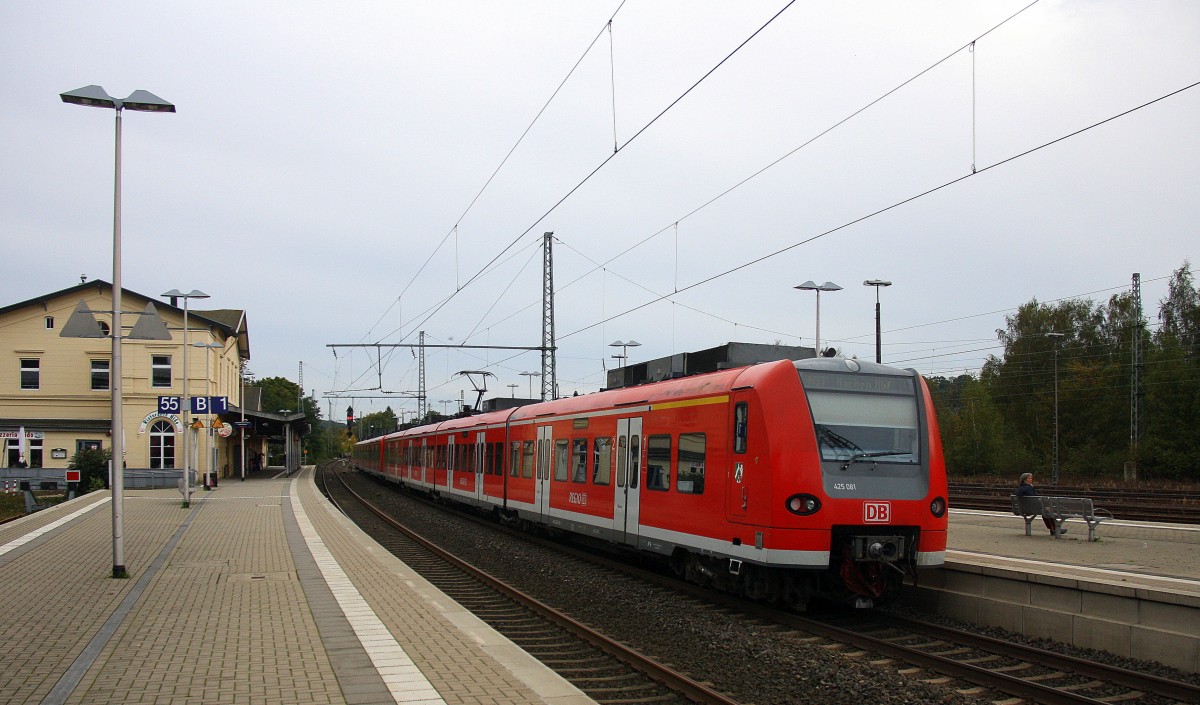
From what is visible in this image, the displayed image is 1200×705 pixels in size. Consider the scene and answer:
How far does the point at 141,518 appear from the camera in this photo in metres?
22.2

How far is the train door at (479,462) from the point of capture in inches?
950

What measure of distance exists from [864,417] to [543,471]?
8.87 metres

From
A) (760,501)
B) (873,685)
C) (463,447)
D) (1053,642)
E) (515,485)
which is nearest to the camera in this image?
(873,685)

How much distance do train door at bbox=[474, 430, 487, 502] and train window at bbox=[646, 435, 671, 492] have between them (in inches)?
442

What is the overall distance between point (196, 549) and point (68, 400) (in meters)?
Answer: 30.7

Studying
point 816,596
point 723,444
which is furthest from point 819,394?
point 816,596

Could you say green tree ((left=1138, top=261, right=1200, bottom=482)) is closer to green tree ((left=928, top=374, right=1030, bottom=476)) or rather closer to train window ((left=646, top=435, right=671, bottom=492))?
green tree ((left=928, top=374, right=1030, bottom=476))

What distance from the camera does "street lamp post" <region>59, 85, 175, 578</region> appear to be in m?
12.6

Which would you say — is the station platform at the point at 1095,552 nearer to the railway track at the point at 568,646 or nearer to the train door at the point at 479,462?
the railway track at the point at 568,646

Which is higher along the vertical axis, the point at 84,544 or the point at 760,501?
the point at 760,501

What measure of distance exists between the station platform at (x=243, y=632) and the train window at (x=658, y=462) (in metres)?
3.20

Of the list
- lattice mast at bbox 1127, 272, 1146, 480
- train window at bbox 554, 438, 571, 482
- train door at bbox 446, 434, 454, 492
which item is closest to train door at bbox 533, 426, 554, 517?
train window at bbox 554, 438, 571, 482

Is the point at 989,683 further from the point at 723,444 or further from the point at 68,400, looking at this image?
the point at 68,400

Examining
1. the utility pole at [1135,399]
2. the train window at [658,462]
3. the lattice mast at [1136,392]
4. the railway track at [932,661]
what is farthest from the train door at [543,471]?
the utility pole at [1135,399]
